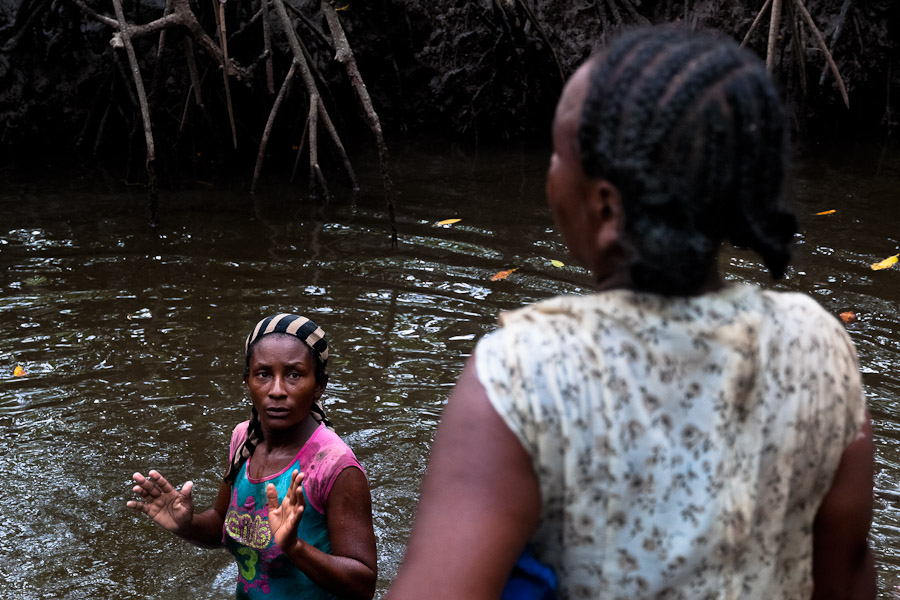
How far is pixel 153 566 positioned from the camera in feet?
12.0

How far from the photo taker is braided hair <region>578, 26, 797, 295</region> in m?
1.06

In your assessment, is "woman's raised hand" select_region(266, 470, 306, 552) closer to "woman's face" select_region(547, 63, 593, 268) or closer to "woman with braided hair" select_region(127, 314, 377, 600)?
"woman with braided hair" select_region(127, 314, 377, 600)

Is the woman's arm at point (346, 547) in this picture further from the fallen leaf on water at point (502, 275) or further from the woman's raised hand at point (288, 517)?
the fallen leaf on water at point (502, 275)

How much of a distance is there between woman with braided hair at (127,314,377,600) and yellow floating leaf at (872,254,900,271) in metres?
4.45

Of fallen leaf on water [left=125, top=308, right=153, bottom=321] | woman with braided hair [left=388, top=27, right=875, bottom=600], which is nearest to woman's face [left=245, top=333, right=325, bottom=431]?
woman with braided hair [left=388, top=27, right=875, bottom=600]

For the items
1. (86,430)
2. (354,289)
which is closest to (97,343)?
(86,430)

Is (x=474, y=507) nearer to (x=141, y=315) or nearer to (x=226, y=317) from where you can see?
(x=226, y=317)

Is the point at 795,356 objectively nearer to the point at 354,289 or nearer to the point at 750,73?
the point at 750,73

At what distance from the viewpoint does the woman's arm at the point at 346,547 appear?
2.30 meters

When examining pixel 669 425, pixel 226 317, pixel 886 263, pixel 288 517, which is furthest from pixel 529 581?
pixel 886 263

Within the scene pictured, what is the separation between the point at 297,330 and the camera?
105 inches

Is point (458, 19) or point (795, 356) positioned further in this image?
point (458, 19)

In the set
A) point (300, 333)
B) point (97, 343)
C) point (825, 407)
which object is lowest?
point (97, 343)

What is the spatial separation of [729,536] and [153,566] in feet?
9.69
